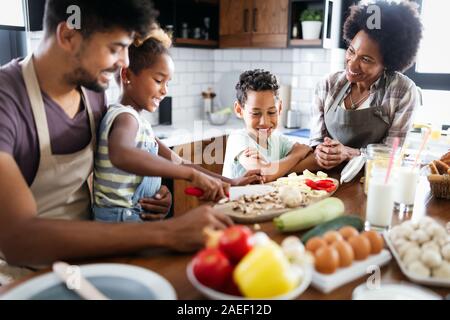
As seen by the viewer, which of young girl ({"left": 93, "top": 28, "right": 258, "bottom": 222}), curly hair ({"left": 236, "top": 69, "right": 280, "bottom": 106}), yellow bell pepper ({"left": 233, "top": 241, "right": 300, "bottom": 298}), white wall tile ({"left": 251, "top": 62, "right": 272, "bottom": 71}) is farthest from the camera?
white wall tile ({"left": 251, "top": 62, "right": 272, "bottom": 71})

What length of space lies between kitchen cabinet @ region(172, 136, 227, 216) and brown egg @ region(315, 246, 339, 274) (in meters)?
2.19

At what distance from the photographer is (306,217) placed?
1.13 m

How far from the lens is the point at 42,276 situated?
2.85 feet

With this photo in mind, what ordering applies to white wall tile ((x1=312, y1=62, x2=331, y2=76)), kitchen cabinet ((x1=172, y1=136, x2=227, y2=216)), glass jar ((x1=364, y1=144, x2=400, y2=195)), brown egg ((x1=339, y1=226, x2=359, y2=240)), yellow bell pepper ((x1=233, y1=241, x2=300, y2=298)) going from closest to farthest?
1. yellow bell pepper ((x1=233, y1=241, x2=300, y2=298))
2. brown egg ((x1=339, y1=226, x2=359, y2=240))
3. glass jar ((x1=364, y1=144, x2=400, y2=195))
4. kitchen cabinet ((x1=172, y1=136, x2=227, y2=216))
5. white wall tile ((x1=312, y1=62, x2=331, y2=76))

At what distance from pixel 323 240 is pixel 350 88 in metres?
1.48

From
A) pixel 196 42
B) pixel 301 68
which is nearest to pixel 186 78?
pixel 196 42

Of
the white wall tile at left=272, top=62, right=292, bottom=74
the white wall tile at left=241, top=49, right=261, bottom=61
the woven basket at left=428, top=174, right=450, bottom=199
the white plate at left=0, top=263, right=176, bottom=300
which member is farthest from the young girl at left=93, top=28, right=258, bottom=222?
the white wall tile at left=241, top=49, right=261, bottom=61

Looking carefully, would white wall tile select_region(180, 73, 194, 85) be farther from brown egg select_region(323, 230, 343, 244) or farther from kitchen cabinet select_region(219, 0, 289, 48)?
brown egg select_region(323, 230, 343, 244)

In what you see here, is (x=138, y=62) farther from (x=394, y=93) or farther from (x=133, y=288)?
(x=394, y=93)

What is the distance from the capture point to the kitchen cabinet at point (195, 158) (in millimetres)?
3125

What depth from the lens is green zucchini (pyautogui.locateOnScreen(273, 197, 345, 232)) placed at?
44.2 inches

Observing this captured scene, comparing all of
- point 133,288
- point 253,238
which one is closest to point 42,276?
point 133,288

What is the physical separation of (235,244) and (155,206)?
2.90 ft

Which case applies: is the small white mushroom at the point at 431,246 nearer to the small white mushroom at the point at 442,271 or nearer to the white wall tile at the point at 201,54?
the small white mushroom at the point at 442,271
